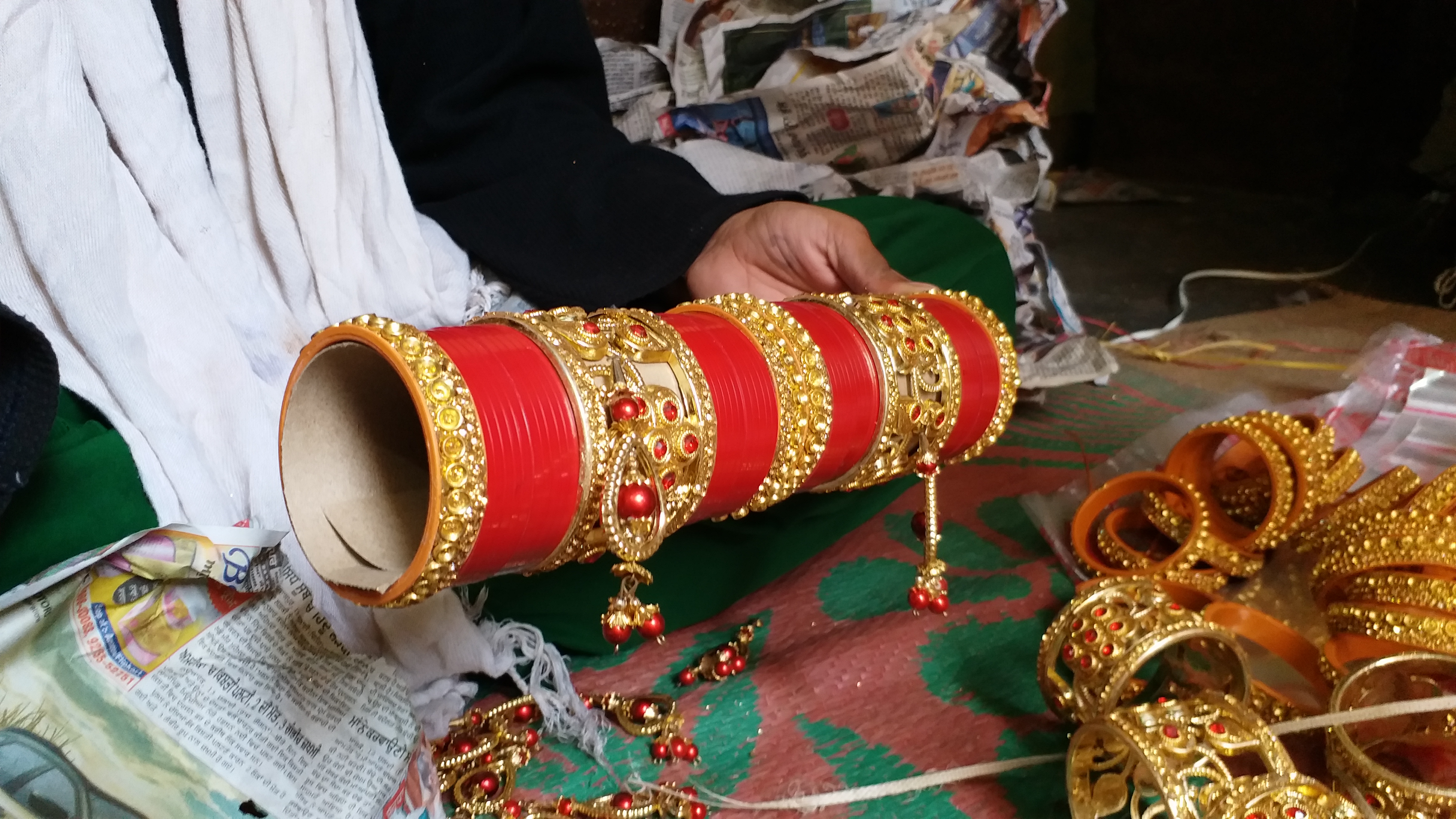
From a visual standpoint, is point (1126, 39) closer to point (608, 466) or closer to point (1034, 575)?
point (1034, 575)

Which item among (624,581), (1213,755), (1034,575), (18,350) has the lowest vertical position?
(1034,575)

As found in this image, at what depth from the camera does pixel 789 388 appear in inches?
18.0

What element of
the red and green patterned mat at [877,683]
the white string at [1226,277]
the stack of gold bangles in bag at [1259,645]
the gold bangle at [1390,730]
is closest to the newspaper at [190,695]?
the red and green patterned mat at [877,683]

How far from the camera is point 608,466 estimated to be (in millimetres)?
375

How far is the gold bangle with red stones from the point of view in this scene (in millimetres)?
518

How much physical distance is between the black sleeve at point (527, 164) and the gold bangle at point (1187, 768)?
0.41 m

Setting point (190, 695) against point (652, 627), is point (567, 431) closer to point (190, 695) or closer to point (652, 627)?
point (652, 627)

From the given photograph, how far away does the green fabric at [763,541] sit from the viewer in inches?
24.6

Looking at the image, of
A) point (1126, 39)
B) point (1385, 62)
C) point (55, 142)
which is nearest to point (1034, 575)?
point (55, 142)

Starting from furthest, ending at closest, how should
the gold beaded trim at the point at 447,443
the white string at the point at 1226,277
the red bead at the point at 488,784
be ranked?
1. the white string at the point at 1226,277
2. the red bead at the point at 488,784
3. the gold beaded trim at the point at 447,443

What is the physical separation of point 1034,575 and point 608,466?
47cm

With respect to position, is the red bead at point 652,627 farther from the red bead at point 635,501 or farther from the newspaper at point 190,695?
the newspaper at point 190,695

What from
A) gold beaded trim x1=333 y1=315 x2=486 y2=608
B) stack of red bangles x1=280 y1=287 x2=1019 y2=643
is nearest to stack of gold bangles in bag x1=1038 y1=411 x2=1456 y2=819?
stack of red bangles x1=280 y1=287 x2=1019 y2=643

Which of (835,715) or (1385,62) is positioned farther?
(1385,62)
